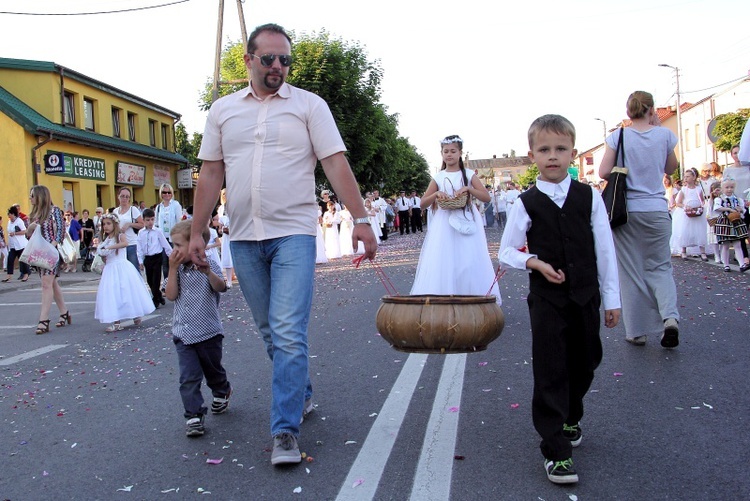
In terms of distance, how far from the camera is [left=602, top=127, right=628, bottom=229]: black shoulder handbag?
6293mm

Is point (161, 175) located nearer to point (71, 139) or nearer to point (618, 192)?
point (71, 139)

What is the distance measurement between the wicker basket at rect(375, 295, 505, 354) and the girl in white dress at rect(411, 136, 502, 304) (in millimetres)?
3037

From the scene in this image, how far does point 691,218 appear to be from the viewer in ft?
52.9

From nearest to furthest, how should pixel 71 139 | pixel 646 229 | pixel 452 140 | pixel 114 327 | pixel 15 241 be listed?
pixel 646 229 < pixel 452 140 < pixel 114 327 < pixel 15 241 < pixel 71 139

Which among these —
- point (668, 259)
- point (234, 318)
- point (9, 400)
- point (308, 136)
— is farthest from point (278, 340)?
point (234, 318)

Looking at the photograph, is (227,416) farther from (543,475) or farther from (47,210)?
(47,210)

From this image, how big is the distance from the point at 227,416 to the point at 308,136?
6.45 ft

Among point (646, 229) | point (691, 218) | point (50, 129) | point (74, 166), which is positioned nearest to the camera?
point (646, 229)

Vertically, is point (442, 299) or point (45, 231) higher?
point (45, 231)

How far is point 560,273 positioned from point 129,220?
9381 mm

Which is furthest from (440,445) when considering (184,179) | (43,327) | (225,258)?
(184,179)

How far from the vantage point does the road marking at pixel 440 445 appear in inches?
135

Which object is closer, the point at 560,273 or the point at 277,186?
the point at 560,273

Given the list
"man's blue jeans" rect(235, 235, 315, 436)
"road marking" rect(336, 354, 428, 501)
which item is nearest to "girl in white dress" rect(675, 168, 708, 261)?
"road marking" rect(336, 354, 428, 501)
